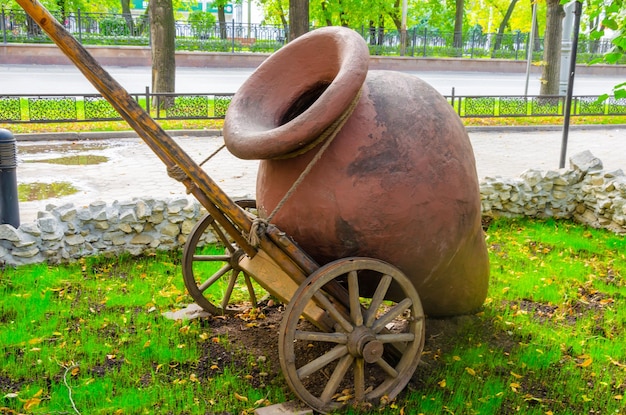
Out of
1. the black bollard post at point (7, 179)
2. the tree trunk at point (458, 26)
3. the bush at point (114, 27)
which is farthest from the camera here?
the tree trunk at point (458, 26)

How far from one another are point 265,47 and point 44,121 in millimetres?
14799

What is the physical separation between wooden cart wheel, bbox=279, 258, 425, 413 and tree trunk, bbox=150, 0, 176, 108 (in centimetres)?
1115

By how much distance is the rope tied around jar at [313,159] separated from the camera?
3348 millimetres

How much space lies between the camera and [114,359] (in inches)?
161

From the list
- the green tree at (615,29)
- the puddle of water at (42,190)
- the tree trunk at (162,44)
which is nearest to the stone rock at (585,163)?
the green tree at (615,29)

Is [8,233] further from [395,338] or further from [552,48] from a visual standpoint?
[552,48]

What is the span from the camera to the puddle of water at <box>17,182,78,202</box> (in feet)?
26.8

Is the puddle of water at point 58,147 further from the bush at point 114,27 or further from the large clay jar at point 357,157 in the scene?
the bush at point 114,27

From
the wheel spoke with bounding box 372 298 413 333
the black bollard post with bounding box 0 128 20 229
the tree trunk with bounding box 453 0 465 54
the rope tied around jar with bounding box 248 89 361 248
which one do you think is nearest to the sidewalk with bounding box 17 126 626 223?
the black bollard post with bounding box 0 128 20 229

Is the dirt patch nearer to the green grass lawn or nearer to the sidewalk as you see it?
the green grass lawn

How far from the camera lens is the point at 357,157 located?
3.42 meters

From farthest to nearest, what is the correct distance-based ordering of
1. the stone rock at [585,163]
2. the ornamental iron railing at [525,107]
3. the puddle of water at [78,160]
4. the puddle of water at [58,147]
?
the ornamental iron railing at [525,107] < the puddle of water at [58,147] < the puddle of water at [78,160] < the stone rock at [585,163]

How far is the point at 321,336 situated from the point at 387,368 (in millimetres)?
467

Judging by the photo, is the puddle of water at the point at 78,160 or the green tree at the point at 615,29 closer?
the green tree at the point at 615,29
